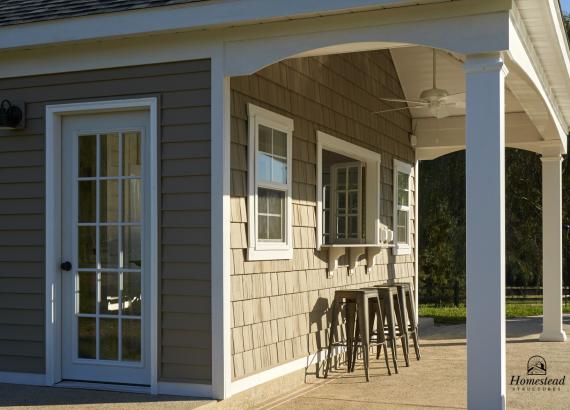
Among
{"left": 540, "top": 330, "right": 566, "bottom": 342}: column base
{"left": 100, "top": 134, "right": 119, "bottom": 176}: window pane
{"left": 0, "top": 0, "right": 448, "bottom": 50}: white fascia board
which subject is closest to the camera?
{"left": 0, "top": 0, "right": 448, "bottom": 50}: white fascia board

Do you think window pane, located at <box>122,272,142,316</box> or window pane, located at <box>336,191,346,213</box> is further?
window pane, located at <box>336,191,346,213</box>

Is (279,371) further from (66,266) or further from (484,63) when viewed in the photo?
(484,63)

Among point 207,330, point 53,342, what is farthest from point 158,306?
point 53,342

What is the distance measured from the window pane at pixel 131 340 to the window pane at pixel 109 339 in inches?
2.7

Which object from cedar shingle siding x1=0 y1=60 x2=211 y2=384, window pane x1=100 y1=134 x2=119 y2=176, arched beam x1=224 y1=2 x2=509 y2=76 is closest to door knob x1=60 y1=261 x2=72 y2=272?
cedar shingle siding x1=0 y1=60 x2=211 y2=384

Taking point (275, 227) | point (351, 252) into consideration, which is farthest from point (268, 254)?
point (351, 252)

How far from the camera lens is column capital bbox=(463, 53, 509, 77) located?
5.20 m

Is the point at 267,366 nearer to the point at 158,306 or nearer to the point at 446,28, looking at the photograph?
the point at 158,306

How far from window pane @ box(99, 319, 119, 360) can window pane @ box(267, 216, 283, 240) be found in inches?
54.9

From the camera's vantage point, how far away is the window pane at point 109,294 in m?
6.29

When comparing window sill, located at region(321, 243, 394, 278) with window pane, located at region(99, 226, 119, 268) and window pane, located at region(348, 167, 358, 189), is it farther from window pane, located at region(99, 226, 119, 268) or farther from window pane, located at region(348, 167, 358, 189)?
window pane, located at region(99, 226, 119, 268)

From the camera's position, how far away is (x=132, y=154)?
20.5 feet

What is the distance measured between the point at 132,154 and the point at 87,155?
0.39m

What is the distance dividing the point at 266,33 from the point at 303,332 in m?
2.70
